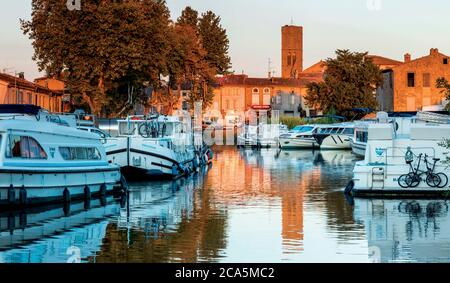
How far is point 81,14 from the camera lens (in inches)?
2625

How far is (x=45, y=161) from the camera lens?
3102cm

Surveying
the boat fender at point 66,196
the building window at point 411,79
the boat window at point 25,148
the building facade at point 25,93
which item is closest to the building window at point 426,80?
the building window at point 411,79

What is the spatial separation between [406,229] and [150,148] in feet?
64.8

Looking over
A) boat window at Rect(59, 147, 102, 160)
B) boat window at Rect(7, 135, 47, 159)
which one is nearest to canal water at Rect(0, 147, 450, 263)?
boat window at Rect(59, 147, 102, 160)

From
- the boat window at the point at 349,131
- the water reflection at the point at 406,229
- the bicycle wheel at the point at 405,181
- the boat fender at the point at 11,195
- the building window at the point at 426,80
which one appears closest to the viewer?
the water reflection at the point at 406,229

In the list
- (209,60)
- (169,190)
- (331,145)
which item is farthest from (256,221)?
(209,60)

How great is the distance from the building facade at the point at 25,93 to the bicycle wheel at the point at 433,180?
42.6 meters

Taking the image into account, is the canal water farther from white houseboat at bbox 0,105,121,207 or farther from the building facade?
the building facade

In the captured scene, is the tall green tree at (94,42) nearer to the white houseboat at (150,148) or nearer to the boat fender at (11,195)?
the white houseboat at (150,148)

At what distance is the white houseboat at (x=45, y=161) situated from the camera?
29.5 metres

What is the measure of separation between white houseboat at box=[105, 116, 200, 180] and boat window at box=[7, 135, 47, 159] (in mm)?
9730

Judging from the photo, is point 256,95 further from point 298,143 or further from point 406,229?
point 406,229
